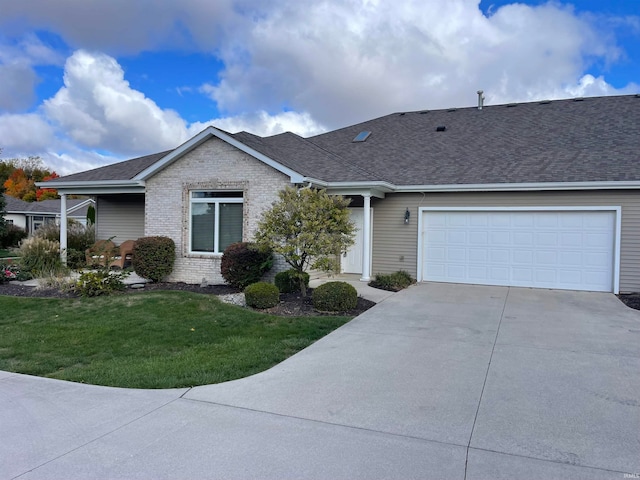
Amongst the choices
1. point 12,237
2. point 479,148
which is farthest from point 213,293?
point 12,237

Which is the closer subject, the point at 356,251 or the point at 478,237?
the point at 478,237

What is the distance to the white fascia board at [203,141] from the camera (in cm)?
1183

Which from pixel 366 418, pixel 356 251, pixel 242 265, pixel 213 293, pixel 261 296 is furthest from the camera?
pixel 356 251

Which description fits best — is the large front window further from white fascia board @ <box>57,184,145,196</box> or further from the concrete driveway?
the concrete driveway

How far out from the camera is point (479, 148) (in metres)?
14.7

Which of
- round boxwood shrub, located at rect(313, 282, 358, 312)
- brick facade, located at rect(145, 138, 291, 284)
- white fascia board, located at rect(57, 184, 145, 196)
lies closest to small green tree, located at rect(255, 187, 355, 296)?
round boxwood shrub, located at rect(313, 282, 358, 312)

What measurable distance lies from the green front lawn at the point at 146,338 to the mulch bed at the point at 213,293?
1.85 feet

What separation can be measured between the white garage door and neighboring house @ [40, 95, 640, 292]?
27mm

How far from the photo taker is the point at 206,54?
16.3m

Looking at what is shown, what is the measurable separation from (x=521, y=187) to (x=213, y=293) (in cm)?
830

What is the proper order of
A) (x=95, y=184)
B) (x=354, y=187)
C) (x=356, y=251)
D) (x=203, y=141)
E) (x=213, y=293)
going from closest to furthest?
(x=213, y=293), (x=354, y=187), (x=203, y=141), (x=356, y=251), (x=95, y=184)

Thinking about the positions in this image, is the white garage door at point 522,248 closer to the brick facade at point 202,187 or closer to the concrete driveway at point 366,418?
the brick facade at point 202,187

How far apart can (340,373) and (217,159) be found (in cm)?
883

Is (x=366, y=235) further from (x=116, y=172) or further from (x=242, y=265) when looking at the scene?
(x=116, y=172)
